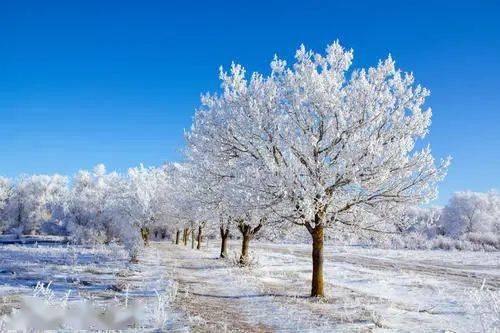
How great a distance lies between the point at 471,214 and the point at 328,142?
9924 cm

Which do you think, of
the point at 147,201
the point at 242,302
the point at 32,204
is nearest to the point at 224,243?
the point at 147,201

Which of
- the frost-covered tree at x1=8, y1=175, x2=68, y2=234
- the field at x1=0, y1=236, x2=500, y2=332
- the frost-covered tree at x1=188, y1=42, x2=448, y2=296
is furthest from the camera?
the frost-covered tree at x1=8, y1=175, x2=68, y2=234

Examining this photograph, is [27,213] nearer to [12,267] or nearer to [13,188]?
[13,188]

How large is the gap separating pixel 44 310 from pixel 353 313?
343 inches

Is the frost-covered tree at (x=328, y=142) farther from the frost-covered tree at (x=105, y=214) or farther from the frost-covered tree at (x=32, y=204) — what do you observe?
the frost-covered tree at (x=32, y=204)

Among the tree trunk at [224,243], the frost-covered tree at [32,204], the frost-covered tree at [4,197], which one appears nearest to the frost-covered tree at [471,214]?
the tree trunk at [224,243]

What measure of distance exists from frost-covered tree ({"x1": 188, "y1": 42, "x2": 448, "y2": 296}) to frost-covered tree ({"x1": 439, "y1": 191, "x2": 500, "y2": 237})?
9226cm

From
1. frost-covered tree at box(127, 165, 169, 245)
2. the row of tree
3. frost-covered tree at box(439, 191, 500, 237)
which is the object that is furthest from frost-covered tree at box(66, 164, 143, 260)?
frost-covered tree at box(439, 191, 500, 237)

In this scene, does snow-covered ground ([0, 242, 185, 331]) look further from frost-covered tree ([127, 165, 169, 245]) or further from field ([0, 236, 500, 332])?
frost-covered tree ([127, 165, 169, 245])

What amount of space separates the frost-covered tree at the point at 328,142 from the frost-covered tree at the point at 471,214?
92260 millimetres

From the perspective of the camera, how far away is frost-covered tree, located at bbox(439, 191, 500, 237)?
10062 centimetres

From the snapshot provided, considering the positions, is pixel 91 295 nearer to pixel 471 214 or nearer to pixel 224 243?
pixel 224 243

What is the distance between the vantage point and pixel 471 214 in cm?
10356

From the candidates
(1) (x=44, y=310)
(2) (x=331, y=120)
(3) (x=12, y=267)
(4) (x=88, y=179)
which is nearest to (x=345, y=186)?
(2) (x=331, y=120)
